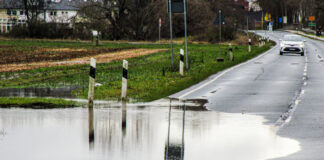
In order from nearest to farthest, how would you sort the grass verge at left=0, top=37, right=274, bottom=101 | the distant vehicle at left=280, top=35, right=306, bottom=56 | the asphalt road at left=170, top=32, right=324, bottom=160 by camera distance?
the asphalt road at left=170, top=32, right=324, bottom=160, the grass verge at left=0, top=37, right=274, bottom=101, the distant vehicle at left=280, top=35, right=306, bottom=56

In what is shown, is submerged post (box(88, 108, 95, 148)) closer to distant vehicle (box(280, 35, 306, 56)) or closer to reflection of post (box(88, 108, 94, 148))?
reflection of post (box(88, 108, 94, 148))

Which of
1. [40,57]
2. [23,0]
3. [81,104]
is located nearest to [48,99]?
[81,104]

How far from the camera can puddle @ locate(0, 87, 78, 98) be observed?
723 inches

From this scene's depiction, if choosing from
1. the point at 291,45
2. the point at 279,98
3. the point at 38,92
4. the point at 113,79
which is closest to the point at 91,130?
the point at 38,92

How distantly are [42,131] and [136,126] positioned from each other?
5.88 ft

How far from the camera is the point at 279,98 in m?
18.5

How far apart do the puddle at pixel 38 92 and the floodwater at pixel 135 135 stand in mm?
3654

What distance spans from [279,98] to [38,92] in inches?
272

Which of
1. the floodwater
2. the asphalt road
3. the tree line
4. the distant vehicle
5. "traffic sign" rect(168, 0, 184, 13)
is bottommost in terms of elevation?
the asphalt road

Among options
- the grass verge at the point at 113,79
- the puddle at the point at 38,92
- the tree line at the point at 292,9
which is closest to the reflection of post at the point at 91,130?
the grass verge at the point at 113,79

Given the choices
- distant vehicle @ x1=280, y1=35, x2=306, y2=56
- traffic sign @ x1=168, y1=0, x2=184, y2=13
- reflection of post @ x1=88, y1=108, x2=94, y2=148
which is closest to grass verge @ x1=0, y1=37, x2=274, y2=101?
traffic sign @ x1=168, y1=0, x2=184, y2=13

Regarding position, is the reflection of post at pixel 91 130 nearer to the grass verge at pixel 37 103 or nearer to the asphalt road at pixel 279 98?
the grass verge at pixel 37 103

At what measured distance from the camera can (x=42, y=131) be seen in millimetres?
11539

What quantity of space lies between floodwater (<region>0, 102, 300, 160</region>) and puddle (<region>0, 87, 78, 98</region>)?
3.65 metres
